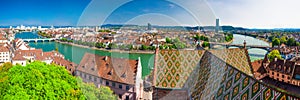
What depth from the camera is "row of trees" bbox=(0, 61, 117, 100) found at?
34.4 ft

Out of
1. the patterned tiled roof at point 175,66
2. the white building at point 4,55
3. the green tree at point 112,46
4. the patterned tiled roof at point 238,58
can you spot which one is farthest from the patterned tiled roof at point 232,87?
the green tree at point 112,46

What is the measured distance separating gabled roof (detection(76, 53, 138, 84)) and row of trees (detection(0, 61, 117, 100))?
2.98m

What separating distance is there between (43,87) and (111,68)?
253 inches

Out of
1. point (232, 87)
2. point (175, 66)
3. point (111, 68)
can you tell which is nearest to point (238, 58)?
point (175, 66)

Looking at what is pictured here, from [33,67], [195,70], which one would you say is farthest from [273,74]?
[33,67]

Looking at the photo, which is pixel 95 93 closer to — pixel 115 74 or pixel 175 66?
pixel 115 74

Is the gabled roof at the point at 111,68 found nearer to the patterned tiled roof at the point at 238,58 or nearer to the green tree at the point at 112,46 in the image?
the patterned tiled roof at the point at 238,58

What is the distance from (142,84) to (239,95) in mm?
9345

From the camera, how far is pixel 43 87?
10.7 metres

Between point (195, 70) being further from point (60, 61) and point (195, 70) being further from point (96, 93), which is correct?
point (60, 61)

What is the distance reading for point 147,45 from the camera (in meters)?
49.0

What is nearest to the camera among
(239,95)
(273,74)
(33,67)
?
(239,95)

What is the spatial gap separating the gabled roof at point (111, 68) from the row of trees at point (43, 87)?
117 inches

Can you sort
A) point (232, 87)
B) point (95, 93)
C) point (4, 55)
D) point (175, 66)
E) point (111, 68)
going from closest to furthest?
1. point (232, 87)
2. point (175, 66)
3. point (95, 93)
4. point (111, 68)
5. point (4, 55)
